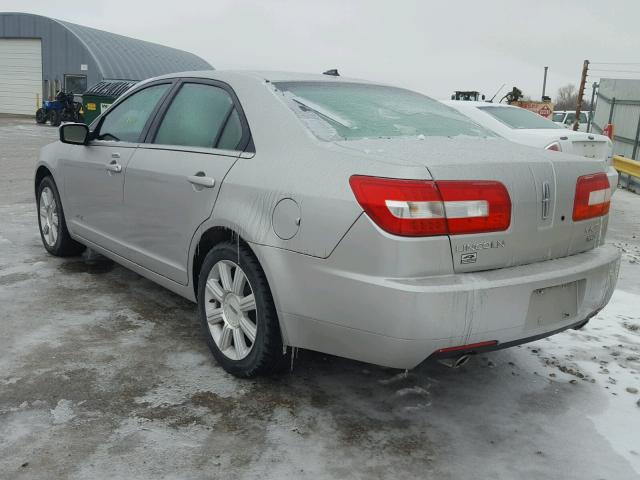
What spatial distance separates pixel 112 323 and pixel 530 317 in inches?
98.6

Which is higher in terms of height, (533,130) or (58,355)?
(533,130)

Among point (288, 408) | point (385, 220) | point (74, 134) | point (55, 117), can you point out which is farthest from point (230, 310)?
point (55, 117)

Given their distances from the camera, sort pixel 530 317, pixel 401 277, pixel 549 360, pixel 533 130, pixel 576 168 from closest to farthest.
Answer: pixel 401 277
pixel 530 317
pixel 576 168
pixel 549 360
pixel 533 130

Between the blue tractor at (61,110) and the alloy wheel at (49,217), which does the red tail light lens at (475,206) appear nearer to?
the alloy wheel at (49,217)

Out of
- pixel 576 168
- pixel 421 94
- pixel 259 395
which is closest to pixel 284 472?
pixel 259 395

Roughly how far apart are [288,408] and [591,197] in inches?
67.6

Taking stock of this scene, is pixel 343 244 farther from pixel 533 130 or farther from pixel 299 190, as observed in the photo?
pixel 533 130

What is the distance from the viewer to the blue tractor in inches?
998

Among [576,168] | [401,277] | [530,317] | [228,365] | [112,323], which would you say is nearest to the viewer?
[401,277]

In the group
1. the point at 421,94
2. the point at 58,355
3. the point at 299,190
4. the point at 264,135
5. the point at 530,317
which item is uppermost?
the point at 421,94

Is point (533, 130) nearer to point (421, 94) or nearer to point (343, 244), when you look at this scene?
point (421, 94)

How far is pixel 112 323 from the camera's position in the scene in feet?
12.8

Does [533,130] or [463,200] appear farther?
[533,130]

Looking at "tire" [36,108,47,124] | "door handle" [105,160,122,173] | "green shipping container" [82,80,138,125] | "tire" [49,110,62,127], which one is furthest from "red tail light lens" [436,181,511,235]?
"tire" [36,108,47,124]
